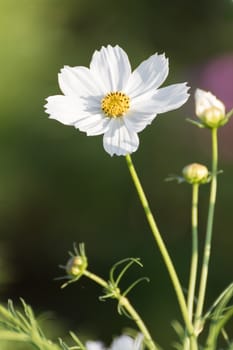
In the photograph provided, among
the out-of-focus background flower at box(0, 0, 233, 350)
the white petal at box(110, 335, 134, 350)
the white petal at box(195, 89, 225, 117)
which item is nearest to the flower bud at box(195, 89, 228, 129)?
the white petal at box(195, 89, 225, 117)

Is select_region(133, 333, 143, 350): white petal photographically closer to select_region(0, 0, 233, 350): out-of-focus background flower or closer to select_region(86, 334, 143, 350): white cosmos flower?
select_region(86, 334, 143, 350): white cosmos flower

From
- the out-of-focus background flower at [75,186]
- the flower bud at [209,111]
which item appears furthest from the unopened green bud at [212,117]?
the out-of-focus background flower at [75,186]

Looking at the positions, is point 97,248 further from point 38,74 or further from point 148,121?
point 148,121

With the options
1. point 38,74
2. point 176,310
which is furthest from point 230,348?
point 38,74

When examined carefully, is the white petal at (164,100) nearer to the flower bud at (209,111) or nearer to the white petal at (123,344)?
the flower bud at (209,111)

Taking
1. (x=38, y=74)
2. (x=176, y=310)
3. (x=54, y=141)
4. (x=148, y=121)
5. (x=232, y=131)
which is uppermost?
(x=38, y=74)

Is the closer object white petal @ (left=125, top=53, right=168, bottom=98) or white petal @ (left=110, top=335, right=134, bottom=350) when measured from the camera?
white petal @ (left=110, top=335, right=134, bottom=350)

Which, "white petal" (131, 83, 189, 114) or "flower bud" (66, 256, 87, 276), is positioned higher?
"white petal" (131, 83, 189, 114)
